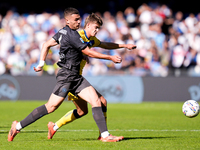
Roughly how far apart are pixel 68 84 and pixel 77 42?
0.75 metres

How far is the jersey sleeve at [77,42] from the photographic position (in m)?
5.98

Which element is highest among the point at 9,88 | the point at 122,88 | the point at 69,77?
the point at 69,77

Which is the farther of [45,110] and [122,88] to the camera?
[122,88]

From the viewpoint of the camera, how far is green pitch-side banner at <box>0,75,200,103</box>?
1658cm

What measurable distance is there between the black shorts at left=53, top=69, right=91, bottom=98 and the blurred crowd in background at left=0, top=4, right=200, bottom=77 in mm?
10358

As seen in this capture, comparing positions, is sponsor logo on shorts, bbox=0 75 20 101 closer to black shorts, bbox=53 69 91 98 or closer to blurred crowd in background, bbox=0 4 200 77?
blurred crowd in background, bbox=0 4 200 77

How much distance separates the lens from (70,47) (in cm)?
617

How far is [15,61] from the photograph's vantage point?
Answer: 1780cm

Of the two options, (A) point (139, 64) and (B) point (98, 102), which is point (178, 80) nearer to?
(A) point (139, 64)

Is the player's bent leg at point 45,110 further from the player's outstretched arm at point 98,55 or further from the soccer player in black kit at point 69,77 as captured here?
the player's outstretched arm at point 98,55

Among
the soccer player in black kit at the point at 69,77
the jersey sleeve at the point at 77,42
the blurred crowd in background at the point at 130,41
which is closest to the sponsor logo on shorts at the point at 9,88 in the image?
the blurred crowd in background at the point at 130,41

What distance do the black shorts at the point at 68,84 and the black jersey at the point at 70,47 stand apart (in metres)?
0.11

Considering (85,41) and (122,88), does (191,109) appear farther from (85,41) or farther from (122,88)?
(122,88)

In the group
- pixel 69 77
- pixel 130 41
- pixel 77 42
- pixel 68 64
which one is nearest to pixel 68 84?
pixel 69 77
